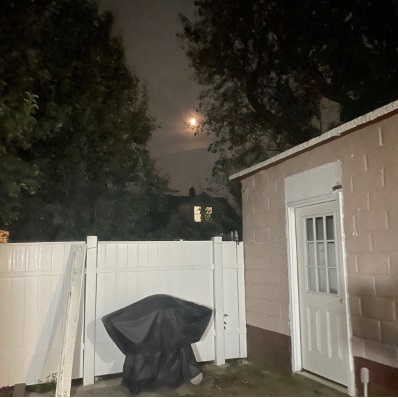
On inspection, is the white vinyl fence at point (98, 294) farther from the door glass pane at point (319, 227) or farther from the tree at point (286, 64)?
the tree at point (286, 64)

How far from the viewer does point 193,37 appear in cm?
1341

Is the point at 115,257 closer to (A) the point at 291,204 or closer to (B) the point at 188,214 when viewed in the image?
(A) the point at 291,204

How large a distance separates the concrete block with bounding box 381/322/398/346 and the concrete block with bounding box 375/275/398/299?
0.27 meters

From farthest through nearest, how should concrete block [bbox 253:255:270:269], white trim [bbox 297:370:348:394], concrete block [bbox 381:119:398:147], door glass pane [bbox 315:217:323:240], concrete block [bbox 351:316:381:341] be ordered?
concrete block [bbox 253:255:270:269] < door glass pane [bbox 315:217:323:240] < white trim [bbox 297:370:348:394] < concrete block [bbox 351:316:381:341] < concrete block [bbox 381:119:398:147]

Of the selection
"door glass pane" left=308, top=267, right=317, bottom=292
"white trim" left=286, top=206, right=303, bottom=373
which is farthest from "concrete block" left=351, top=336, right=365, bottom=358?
"white trim" left=286, top=206, right=303, bottom=373

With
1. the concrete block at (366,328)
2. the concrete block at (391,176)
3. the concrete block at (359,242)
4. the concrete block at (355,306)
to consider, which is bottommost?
the concrete block at (366,328)

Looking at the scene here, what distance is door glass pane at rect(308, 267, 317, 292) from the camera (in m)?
5.43

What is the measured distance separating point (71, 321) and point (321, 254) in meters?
3.07

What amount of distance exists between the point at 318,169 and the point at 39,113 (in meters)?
5.44

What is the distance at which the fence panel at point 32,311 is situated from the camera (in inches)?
198

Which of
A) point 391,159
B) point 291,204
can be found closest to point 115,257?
point 291,204

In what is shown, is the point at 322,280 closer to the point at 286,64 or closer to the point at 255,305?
the point at 255,305

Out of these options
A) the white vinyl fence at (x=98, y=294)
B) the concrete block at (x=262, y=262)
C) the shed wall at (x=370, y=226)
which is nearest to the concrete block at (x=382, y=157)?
the shed wall at (x=370, y=226)

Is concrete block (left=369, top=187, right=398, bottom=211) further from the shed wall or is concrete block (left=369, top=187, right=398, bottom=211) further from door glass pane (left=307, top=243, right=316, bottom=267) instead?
door glass pane (left=307, top=243, right=316, bottom=267)
